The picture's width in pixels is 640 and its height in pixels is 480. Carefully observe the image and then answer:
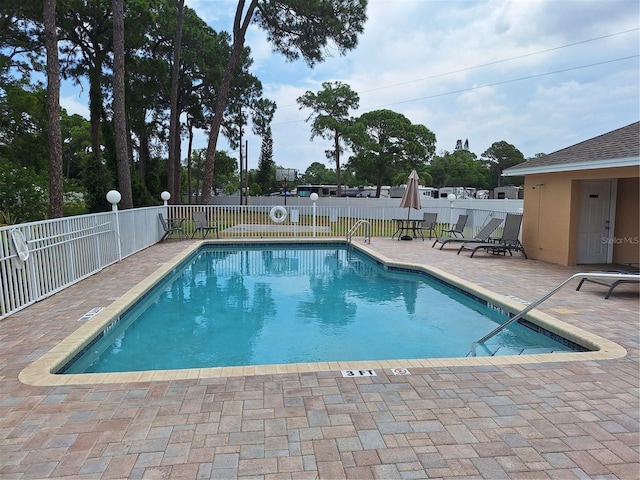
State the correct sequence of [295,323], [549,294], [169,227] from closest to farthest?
[549,294] → [295,323] → [169,227]

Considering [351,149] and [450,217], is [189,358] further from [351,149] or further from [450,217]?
[351,149]

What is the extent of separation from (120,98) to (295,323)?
9469 millimetres

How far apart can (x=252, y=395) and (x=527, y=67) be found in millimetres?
19588

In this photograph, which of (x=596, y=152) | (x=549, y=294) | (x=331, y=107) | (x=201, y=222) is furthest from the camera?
(x=331, y=107)

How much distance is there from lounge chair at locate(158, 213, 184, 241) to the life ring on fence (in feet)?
9.65

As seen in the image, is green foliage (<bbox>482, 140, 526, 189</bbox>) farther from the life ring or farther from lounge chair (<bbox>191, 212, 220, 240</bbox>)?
the life ring

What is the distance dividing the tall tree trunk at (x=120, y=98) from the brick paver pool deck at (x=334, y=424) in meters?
9.36

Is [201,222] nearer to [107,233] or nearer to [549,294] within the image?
[107,233]

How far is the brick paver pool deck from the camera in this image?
6.93 ft

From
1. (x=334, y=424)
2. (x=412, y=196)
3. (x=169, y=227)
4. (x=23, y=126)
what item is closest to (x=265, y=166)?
(x=23, y=126)

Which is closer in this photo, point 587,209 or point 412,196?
point 587,209

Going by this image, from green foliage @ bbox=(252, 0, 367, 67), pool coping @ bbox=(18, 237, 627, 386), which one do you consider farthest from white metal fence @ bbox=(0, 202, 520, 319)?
green foliage @ bbox=(252, 0, 367, 67)

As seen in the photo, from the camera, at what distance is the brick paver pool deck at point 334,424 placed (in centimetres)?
211

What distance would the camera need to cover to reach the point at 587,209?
8.27m
